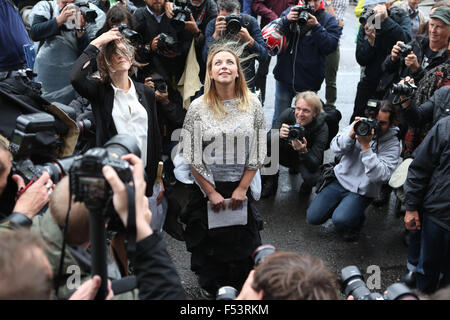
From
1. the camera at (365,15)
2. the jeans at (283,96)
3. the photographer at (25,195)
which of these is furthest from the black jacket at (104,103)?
the camera at (365,15)

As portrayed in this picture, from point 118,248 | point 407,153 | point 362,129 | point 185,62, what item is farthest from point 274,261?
point 185,62

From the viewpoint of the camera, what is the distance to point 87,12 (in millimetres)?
4195

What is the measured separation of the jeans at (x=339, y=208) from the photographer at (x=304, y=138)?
0.36 meters

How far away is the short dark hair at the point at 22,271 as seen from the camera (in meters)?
1.43

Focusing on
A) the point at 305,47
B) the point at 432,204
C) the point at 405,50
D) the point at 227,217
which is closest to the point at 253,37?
the point at 305,47

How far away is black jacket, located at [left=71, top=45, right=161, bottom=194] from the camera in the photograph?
317cm

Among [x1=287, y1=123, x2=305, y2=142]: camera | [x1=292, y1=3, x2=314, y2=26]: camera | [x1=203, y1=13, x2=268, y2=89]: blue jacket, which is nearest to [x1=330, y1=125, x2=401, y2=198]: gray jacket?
[x1=287, y1=123, x2=305, y2=142]: camera

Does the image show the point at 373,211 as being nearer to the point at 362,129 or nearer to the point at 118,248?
the point at 362,129

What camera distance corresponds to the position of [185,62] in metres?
4.86

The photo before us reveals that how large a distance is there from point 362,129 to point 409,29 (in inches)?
73.1

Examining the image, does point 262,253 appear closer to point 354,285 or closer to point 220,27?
point 354,285

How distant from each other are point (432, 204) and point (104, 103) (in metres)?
2.33

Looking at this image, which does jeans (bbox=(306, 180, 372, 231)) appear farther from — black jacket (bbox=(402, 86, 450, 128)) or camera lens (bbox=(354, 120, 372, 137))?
black jacket (bbox=(402, 86, 450, 128))

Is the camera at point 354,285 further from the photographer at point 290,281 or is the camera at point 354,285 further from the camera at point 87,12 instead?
the camera at point 87,12
